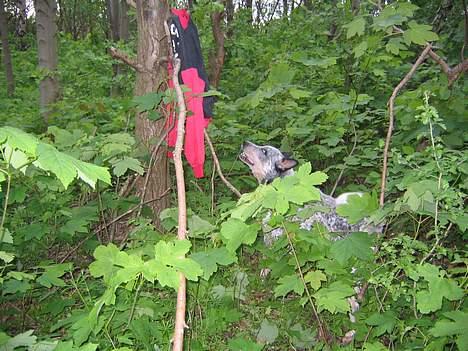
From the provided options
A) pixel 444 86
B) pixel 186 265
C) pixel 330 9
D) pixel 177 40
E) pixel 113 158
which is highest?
pixel 330 9

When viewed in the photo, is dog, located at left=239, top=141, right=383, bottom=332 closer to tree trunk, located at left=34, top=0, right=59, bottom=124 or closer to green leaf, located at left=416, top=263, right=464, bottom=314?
green leaf, located at left=416, top=263, right=464, bottom=314

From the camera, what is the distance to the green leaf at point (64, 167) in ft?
4.74

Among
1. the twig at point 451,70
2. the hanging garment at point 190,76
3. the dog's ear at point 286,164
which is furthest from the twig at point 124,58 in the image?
the twig at point 451,70

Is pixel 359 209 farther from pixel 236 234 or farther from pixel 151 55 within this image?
pixel 151 55

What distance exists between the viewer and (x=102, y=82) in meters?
9.91

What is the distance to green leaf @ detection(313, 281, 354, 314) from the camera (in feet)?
8.86

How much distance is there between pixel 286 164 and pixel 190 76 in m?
1.32

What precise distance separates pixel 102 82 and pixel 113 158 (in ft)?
22.3

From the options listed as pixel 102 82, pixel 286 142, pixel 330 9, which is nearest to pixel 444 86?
pixel 286 142

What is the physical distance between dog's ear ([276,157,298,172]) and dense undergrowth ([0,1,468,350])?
63 cm

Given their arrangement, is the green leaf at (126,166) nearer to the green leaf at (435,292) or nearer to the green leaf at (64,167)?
the green leaf at (64,167)

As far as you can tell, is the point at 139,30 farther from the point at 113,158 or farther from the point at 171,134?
the point at 113,158

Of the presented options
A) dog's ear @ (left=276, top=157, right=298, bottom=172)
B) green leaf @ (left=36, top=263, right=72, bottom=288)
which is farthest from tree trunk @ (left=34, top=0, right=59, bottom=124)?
Answer: green leaf @ (left=36, top=263, right=72, bottom=288)

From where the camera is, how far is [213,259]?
269 centimetres
